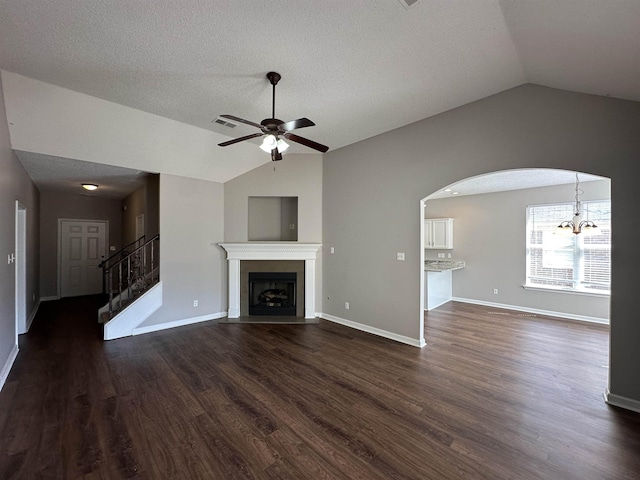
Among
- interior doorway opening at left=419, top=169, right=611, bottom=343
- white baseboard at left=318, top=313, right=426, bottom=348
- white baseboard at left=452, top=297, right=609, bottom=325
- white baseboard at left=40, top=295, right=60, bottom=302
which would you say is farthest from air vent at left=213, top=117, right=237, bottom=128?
white baseboard at left=40, top=295, right=60, bottom=302

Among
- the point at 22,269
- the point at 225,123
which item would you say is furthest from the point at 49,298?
the point at 225,123

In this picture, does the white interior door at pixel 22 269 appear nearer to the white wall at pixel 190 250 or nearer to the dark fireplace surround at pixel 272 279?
the white wall at pixel 190 250

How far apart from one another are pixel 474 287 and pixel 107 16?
7.72 metres

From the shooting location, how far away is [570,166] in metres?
2.68

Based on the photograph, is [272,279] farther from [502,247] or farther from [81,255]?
[81,255]

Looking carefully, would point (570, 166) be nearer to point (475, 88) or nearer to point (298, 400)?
point (475, 88)

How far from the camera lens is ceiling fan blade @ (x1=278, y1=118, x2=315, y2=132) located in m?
2.34

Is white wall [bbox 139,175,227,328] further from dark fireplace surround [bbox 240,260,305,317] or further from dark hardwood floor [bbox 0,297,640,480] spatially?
dark hardwood floor [bbox 0,297,640,480]

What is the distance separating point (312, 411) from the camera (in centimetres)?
238

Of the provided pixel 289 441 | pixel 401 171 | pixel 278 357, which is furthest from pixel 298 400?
pixel 401 171

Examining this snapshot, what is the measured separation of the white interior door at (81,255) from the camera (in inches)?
271

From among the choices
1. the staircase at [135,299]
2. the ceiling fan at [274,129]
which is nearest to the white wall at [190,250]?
the staircase at [135,299]

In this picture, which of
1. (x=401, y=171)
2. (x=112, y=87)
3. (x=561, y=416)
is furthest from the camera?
(x=401, y=171)

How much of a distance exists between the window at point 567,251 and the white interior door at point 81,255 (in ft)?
35.6
